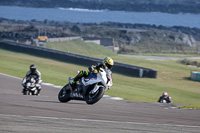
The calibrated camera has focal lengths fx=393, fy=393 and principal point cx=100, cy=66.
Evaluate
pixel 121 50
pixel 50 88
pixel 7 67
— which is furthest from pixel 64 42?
pixel 50 88

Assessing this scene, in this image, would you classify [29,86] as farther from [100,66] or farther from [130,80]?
[130,80]

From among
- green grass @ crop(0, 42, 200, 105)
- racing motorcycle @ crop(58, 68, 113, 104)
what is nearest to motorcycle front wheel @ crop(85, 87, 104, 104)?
racing motorcycle @ crop(58, 68, 113, 104)

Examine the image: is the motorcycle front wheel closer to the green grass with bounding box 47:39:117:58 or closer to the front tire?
the front tire

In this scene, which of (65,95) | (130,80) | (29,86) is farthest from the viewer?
(130,80)

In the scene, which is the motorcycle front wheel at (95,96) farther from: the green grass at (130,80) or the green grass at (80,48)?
the green grass at (80,48)

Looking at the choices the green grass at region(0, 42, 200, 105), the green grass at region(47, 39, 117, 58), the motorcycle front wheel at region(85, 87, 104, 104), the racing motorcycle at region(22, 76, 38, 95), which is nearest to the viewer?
the motorcycle front wheel at region(85, 87, 104, 104)

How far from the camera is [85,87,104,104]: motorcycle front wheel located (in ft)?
31.7

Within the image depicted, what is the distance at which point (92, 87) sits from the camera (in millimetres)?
9961

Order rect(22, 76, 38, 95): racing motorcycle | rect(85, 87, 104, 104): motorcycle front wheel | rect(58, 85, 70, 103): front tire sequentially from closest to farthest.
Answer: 1. rect(85, 87, 104, 104): motorcycle front wheel
2. rect(58, 85, 70, 103): front tire
3. rect(22, 76, 38, 95): racing motorcycle

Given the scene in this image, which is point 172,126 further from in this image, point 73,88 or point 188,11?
point 188,11

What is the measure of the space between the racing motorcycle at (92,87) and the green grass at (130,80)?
9.54 metres

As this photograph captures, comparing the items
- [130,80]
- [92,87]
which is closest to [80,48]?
[130,80]

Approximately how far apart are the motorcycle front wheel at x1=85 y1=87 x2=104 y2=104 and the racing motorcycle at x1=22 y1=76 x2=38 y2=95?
432 centimetres

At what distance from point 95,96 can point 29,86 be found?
476 cm
